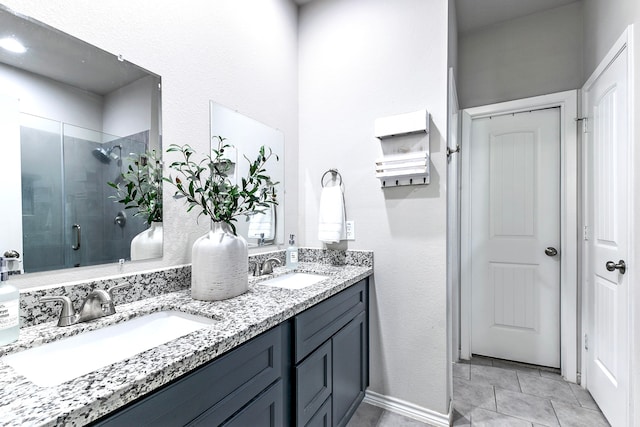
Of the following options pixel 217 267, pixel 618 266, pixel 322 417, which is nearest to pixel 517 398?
pixel 618 266

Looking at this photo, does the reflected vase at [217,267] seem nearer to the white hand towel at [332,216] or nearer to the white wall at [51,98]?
the white wall at [51,98]

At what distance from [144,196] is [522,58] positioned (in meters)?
2.88

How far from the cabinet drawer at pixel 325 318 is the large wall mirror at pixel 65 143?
0.69 metres

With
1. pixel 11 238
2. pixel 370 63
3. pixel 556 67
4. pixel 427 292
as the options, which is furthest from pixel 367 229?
pixel 556 67

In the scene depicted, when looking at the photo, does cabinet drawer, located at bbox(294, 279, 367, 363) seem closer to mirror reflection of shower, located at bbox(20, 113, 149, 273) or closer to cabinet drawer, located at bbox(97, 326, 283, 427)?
cabinet drawer, located at bbox(97, 326, 283, 427)

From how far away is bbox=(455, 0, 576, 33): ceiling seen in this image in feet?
7.32

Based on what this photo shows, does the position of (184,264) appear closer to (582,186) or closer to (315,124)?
(315,124)

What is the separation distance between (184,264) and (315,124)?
1.29 meters

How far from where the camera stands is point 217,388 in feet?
2.55

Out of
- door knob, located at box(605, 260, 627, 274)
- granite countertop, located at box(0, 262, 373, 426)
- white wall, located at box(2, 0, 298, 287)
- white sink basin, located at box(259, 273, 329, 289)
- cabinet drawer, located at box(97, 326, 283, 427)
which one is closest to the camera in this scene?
granite countertop, located at box(0, 262, 373, 426)

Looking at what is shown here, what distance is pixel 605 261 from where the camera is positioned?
1.77 meters

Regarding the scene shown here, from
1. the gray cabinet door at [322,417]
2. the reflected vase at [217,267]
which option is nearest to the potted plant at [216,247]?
the reflected vase at [217,267]

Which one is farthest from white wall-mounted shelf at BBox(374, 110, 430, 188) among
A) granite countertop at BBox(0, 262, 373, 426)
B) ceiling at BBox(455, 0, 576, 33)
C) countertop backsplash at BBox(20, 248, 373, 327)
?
ceiling at BBox(455, 0, 576, 33)

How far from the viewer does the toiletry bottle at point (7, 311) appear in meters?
0.72
